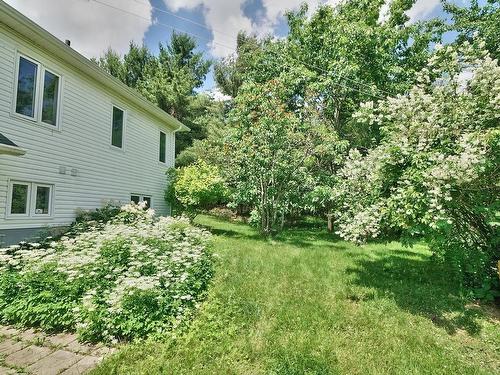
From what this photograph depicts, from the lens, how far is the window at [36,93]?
23.8 feet

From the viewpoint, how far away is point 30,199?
24.9ft

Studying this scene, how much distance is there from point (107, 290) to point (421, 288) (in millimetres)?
5499

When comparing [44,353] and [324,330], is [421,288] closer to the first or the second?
[324,330]

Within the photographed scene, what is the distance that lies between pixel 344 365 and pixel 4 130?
320 inches

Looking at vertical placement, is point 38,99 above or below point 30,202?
above

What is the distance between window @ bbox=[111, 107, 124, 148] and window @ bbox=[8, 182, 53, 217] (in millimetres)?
3323

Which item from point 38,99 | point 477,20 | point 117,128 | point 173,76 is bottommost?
point 38,99

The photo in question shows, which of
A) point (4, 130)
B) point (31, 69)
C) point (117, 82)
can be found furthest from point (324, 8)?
point (4, 130)

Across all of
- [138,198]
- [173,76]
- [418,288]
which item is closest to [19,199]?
[138,198]

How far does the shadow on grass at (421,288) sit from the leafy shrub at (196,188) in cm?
591

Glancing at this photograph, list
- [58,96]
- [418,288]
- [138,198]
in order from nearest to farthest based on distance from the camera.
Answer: [418,288]
[58,96]
[138,198]

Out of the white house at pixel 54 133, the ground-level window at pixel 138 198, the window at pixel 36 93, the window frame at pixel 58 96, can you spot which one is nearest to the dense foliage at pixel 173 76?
the ground-level window at pixel 138 198

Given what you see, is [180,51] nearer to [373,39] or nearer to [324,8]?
[324,8]

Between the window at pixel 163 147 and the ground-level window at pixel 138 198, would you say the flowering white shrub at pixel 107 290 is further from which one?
the window at pixel 163 147
